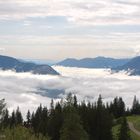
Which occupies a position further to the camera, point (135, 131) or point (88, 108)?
point (135, 131)

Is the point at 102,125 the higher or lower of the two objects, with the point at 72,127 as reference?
lower

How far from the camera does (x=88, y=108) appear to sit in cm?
12225

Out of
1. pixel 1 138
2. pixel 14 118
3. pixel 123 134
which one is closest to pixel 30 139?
pixel 1 138

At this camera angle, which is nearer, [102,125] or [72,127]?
[72,127]

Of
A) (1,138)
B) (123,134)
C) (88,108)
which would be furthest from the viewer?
(88,108)

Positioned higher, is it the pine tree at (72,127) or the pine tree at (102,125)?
the pine tree at (72,127)

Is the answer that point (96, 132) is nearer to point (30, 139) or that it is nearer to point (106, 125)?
point (106, 125)

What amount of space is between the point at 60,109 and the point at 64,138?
43.3 m

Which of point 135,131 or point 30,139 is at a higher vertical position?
point 30,139

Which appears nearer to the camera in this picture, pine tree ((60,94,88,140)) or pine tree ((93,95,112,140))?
pine tree ((60,94,88,140))

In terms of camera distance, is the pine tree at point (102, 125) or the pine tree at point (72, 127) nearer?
the pine tree at point (72, 127)

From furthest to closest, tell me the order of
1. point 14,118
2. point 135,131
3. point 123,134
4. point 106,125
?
1. point 14,118
2. point 135,131
3. point 106,125
4. point 123,134

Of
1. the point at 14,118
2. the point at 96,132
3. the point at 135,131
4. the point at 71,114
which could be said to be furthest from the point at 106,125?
the point at 14,118

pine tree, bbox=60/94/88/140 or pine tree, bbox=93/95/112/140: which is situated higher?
pine tree, bbox=60/94/88/140
